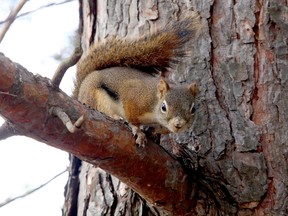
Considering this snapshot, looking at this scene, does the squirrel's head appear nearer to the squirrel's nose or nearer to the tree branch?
the squirrel's nose

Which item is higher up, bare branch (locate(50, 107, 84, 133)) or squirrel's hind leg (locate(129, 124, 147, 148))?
squirrel's hind leg (locate(129, 124, 147, 148))

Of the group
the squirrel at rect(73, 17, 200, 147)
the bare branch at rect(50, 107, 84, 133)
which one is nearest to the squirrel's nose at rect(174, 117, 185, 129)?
the squirrel at rect(73, 17, 200, 147)

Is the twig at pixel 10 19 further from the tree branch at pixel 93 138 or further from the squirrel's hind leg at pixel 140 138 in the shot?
the squirrel's hind leg at pixel 140 138

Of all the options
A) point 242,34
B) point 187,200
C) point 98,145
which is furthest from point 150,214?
point 242,34

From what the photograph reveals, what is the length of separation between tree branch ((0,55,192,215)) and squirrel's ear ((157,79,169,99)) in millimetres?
293

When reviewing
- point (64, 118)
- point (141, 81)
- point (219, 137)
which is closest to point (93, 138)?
point (64, 118)

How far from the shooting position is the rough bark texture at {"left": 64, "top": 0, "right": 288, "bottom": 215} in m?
1.55

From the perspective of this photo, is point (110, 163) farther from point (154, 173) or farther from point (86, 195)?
point (86, 195)

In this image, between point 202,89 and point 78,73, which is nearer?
point 202,89

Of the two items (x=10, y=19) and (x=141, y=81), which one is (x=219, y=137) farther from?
(x=10, y=19)

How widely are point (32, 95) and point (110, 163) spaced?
28cm

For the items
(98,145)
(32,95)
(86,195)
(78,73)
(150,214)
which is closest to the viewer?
(32,95)

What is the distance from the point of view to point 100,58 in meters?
1.91

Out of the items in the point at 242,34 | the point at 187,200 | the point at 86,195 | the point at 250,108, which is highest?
the point at 242,34
